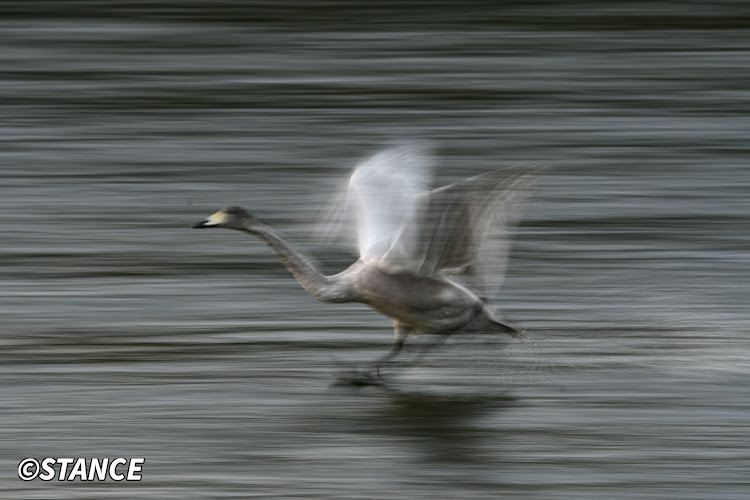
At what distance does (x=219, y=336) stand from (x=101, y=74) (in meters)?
5.50

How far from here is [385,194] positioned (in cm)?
657

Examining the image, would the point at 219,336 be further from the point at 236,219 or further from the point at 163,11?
the point at 163,11

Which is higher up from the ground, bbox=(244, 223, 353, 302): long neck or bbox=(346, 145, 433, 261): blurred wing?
bbox=(346, 145, 433, 261): blurred wing

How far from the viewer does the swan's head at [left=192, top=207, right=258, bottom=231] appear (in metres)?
6.39

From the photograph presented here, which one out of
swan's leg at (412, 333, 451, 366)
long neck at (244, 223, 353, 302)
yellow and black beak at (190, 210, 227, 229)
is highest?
yellow and black beak at (190, 210, 227, 229)

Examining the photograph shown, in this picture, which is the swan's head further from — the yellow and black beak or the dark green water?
the dark green water

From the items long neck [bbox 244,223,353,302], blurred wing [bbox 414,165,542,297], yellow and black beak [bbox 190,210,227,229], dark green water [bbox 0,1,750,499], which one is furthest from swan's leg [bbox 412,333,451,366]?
yellow and black beak [bbox 190,210,227,229]

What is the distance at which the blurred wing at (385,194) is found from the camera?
6534mm

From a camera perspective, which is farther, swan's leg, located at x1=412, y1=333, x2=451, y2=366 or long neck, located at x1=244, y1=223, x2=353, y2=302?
swan's leg, located at x1=412, y1=333, x2=451, y2=366

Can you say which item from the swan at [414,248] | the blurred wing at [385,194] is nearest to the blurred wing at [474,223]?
the swan at [414,248]

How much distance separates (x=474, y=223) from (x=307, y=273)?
72 centimetres

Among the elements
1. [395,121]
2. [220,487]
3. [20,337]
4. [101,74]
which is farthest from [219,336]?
[101,74]

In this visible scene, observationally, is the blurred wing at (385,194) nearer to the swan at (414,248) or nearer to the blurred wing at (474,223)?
the swan at (414,248)

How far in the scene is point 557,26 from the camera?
43.0 feet
